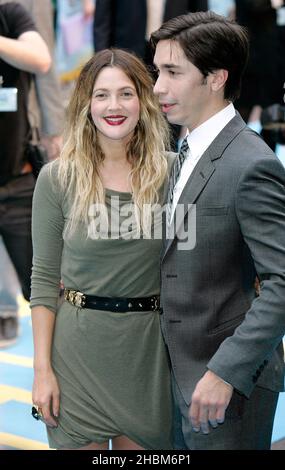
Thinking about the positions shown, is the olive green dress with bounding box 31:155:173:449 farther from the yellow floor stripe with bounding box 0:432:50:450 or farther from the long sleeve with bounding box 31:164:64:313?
the yellow floor stripe with bounding box 0:432:50:450

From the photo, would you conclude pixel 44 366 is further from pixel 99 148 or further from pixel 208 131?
pixel 208 131

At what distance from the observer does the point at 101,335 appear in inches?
80.3

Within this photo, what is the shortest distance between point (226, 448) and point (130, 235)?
1.85ft

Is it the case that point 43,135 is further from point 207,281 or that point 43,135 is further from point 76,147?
point 207,281

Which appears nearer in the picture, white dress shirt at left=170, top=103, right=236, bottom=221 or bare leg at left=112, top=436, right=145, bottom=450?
white dress shirt at left=170, top=103, right=236, bottom=221

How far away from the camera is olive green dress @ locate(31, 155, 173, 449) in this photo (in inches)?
79.1

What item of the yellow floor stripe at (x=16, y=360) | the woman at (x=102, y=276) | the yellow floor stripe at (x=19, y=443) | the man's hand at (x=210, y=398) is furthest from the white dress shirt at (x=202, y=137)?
the yellow floor stripe at (x=16, y=360)

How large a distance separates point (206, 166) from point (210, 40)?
29 cm

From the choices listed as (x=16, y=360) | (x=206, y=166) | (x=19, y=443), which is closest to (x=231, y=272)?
(x=206, y=166)

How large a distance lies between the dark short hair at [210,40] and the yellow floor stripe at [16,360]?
95.5 inches

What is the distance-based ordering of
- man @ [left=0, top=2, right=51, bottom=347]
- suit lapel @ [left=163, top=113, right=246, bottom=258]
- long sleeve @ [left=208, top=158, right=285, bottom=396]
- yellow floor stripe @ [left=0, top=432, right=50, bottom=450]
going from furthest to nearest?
man @ [left=0, top=2, right=51, bottom=347], yellow floor stripe @ [left=0, top=432, right=50, bottom=450], suit lapel @ [left=163, top=113, right=246, bottom=258], long sleeve @ [left=208, top=158, right=285, bottom=396]

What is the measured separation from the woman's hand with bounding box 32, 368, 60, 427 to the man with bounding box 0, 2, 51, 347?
1704mm

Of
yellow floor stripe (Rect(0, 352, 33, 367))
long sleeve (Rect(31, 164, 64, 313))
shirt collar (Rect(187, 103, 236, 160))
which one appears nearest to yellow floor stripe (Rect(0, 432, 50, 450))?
yellow floor stripe (Rect(0, 352, 33, 367))

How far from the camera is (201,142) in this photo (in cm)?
187
